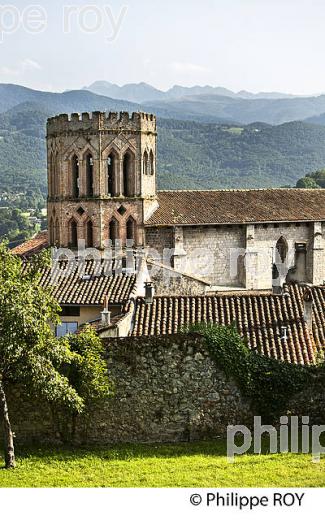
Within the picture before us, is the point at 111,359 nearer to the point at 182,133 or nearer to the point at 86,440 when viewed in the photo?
the point at 86,440

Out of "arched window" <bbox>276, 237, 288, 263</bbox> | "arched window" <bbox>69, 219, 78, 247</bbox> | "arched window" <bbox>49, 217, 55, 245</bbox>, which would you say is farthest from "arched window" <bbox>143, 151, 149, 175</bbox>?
"arched window" <bbox>276, 237, 288, 263</bbox>

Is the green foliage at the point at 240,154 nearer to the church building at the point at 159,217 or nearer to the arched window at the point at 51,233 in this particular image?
the arched window at the point at 51,233

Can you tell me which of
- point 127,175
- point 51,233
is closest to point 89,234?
point 51,233

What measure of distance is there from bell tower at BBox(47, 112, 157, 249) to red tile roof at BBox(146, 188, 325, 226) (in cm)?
126

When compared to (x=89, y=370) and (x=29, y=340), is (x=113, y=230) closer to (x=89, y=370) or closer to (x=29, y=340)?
(x=89, y=370)

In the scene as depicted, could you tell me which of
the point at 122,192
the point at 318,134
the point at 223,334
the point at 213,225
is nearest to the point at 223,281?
the point at 213,225

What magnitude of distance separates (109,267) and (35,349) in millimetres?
15127

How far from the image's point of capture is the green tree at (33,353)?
17.0m

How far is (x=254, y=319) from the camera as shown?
2145cm

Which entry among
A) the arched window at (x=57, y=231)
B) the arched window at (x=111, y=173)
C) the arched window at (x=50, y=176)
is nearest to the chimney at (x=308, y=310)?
the arched window at (x=111, y=173)

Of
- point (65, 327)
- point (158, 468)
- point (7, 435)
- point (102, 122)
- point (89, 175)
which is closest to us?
point (158, 468)

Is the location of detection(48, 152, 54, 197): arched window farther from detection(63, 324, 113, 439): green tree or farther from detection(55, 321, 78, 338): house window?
detection(63, 324, 113, 439): green tree

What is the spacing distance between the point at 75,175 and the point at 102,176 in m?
1.78

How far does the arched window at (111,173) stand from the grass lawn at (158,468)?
25249mm
